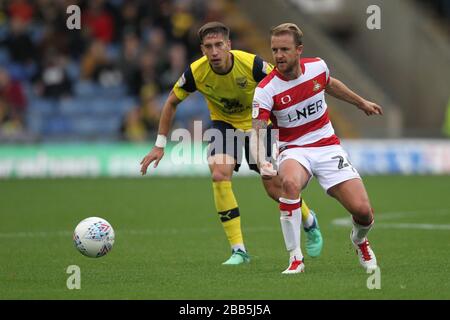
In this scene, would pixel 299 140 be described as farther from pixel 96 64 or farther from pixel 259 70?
pixel 96 64

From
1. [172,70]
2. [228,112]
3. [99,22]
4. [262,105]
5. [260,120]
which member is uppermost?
[99,22]

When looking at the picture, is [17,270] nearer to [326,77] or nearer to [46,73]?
A: [326,77]

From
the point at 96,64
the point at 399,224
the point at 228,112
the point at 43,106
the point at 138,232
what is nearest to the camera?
the point at 228,112

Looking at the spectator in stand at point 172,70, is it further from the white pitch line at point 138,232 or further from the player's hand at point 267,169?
the player's hand at point 267,169

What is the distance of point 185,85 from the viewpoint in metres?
10.3

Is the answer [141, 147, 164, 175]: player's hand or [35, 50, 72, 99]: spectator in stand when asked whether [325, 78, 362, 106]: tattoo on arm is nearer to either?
[141, 147, 164, 175]: player's hand

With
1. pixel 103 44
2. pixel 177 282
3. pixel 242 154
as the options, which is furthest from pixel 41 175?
pixel 177 282

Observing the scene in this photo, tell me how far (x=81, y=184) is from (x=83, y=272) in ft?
38.8

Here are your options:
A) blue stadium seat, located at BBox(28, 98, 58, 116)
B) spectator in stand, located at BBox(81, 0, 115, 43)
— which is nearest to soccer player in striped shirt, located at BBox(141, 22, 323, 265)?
blue stadium seat, located at BBox(28, 98, 58, 116)

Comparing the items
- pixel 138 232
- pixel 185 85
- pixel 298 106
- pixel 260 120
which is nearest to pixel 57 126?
pixel 138 232

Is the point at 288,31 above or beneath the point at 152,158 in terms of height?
above

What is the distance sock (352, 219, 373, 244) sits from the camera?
9.28 metres

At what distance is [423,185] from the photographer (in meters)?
20.8

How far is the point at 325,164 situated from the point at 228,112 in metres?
1.54
